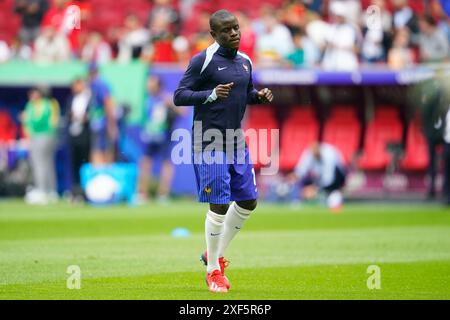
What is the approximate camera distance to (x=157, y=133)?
23.5 metres

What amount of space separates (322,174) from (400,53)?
10.6ft

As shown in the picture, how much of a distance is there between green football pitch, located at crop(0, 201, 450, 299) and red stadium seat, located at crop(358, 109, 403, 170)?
9.42 ft

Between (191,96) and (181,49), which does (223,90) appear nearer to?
(191,96)

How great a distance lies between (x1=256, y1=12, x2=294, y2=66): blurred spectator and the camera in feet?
78.9

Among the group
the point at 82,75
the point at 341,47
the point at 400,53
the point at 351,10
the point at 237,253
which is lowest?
the point at 237,253

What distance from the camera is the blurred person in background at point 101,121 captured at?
22938 mm

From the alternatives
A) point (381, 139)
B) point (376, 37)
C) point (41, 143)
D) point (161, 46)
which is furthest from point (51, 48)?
point (381, 139)

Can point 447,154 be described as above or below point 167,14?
below

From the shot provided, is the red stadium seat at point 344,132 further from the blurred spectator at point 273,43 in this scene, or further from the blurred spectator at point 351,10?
the blurred spectator at point 351,10

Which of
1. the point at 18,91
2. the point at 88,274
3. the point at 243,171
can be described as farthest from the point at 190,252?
the point at 18,91

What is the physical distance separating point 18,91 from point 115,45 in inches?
98.0

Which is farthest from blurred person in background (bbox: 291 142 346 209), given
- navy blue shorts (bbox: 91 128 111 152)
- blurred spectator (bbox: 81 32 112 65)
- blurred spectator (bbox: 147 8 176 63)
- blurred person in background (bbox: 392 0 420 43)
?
blurred spectator (bbox: 81 32 112 65)

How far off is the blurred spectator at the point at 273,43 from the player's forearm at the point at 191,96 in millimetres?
14119

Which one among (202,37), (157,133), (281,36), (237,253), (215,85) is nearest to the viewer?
(215,85)
